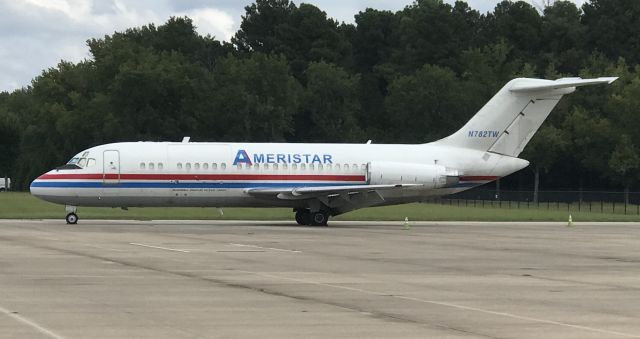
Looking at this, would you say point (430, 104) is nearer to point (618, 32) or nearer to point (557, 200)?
point (618, 32)

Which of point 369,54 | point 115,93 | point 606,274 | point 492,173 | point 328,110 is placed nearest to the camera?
point 606,274

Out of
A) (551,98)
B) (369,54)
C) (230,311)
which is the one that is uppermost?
(369,54)

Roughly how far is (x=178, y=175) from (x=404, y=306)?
92.8 feet

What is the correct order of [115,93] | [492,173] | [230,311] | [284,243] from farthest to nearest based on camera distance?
[115,93] < [492,173] < [284,243] < [230,311]

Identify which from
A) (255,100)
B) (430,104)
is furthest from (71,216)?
(430,104)

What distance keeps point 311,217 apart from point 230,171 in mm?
3713

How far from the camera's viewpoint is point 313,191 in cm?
4541

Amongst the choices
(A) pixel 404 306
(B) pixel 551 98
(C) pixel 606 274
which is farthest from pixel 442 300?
(B) pixel 551 98

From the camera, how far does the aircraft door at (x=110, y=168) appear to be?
146 feet

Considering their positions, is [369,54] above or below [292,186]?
above

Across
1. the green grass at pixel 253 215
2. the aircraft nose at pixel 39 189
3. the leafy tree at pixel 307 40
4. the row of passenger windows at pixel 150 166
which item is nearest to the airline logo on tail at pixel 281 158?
the row of passenger windows at pixel 150 166

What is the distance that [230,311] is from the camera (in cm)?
1681

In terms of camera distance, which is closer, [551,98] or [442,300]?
[442,300]

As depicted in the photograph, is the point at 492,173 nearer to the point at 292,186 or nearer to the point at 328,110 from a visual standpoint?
the point at 292,186
